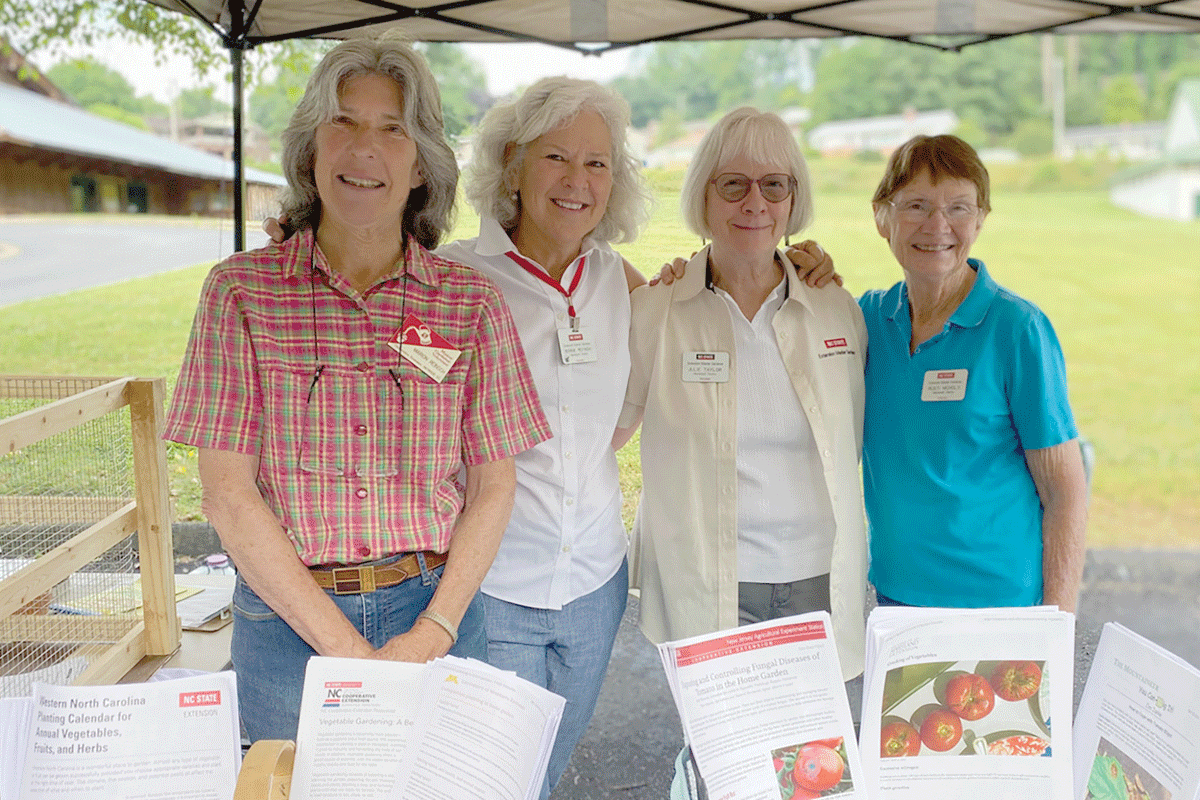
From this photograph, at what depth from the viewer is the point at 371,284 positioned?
141 centimetres

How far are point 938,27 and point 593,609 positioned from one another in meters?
2.35

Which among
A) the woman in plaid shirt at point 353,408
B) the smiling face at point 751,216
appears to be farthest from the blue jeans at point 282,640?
the smiling face at point 751,216

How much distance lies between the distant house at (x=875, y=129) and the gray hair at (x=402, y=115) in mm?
15036

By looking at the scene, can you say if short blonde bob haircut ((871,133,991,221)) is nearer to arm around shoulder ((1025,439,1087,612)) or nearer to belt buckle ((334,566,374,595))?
arm around shoulder ((1025,439,1087,612))

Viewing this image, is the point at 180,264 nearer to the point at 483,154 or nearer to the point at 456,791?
the point at 483,154

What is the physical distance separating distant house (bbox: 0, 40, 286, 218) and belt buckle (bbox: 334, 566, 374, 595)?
6.64 m

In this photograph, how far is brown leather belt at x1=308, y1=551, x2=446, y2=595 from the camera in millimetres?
1344

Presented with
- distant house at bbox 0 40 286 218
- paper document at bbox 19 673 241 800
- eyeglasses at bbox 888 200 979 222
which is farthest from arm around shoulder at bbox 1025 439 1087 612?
distant house at bbox 0 40 286 218

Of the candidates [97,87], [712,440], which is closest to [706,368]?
[712,440]

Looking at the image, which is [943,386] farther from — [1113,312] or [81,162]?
[1113,312]

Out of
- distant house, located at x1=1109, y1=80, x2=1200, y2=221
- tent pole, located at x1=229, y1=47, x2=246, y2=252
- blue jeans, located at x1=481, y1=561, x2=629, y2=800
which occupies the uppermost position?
distant house, located at x1=1109, y1=80, x2=1200, y2=221

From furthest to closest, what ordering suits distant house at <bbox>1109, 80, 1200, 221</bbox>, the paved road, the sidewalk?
distant house at <bbox>1109, 80, 1200, 221</bbox> → the paved road → the sidewalk

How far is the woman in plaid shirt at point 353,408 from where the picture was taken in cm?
130

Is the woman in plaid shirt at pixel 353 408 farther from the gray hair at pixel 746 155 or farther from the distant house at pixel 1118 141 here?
the distant house at pixel 1118 141
